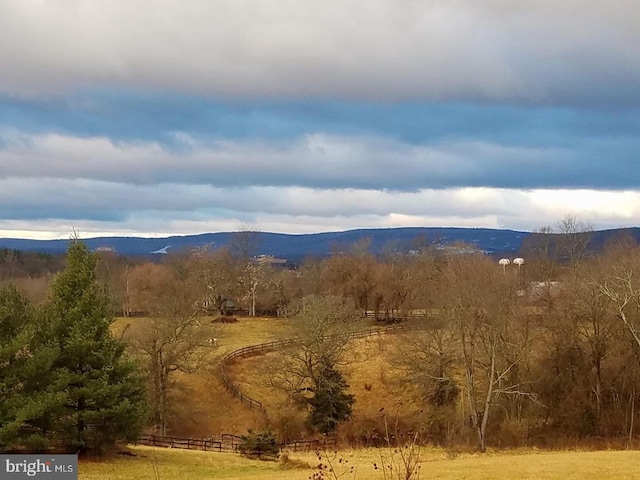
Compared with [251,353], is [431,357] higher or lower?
higher

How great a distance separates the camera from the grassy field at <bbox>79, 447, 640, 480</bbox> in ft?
67.6

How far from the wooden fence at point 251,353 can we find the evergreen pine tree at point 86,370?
19879mm

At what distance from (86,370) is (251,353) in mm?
31532

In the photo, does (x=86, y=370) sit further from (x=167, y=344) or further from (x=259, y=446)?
(x=167, y=344)

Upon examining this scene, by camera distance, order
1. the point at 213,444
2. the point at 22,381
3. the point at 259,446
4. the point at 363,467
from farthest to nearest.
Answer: the point at 213,444
the point at 259,446
the point at 22,381
the point at 363,467

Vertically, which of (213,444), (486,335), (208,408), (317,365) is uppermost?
(486,335)

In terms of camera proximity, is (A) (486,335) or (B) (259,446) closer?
(B) (259,446)

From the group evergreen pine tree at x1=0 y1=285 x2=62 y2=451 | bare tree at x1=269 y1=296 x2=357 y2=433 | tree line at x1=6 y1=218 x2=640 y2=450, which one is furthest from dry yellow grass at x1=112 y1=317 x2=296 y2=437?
evergreen pine tree at x1=0 y1=285 x2=62 y2=451

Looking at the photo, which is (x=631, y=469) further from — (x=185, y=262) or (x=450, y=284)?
(x=185, y=262)

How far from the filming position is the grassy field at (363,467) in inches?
811

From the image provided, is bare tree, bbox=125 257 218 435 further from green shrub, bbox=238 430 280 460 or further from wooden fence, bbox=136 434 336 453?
green shrub, bbox=238 430 280 460

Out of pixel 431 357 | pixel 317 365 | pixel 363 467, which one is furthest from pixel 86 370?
pixel 431 357

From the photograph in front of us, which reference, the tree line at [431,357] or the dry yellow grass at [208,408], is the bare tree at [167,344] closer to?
the tree line at [431,357]

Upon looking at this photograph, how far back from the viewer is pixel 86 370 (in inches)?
1134
